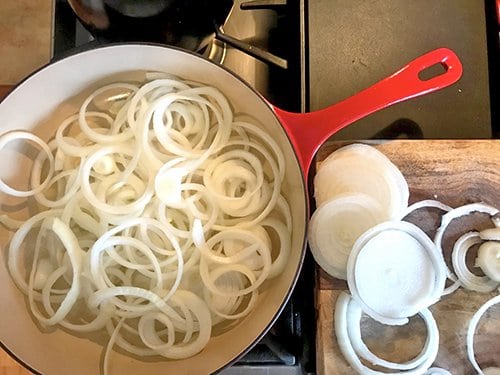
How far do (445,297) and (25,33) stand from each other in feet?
2.54

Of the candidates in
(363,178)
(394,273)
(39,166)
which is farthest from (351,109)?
(39,166)

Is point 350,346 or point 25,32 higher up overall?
point 25,32

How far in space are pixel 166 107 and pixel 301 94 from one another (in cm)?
16

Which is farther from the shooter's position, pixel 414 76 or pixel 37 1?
pixel 37 1

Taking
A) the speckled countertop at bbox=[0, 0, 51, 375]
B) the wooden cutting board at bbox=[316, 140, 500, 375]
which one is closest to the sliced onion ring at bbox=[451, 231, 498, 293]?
the wooden cutting board at bbox=[316, 140, 500, 375]

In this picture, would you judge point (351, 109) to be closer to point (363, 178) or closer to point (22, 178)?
point (363, 178)

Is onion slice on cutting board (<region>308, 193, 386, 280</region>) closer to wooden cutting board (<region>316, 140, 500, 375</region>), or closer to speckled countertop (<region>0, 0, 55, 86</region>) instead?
wooden cutting board (<region>316, 140, 500, 375</region>)

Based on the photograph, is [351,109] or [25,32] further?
[25,32]

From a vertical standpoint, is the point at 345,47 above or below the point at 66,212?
above

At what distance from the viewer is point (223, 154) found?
32.3 inches

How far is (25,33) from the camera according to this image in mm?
1156

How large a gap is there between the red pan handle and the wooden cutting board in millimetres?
48

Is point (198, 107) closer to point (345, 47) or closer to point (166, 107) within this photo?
point (166, 107)

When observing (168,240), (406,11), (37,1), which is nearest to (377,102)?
(406,11)
